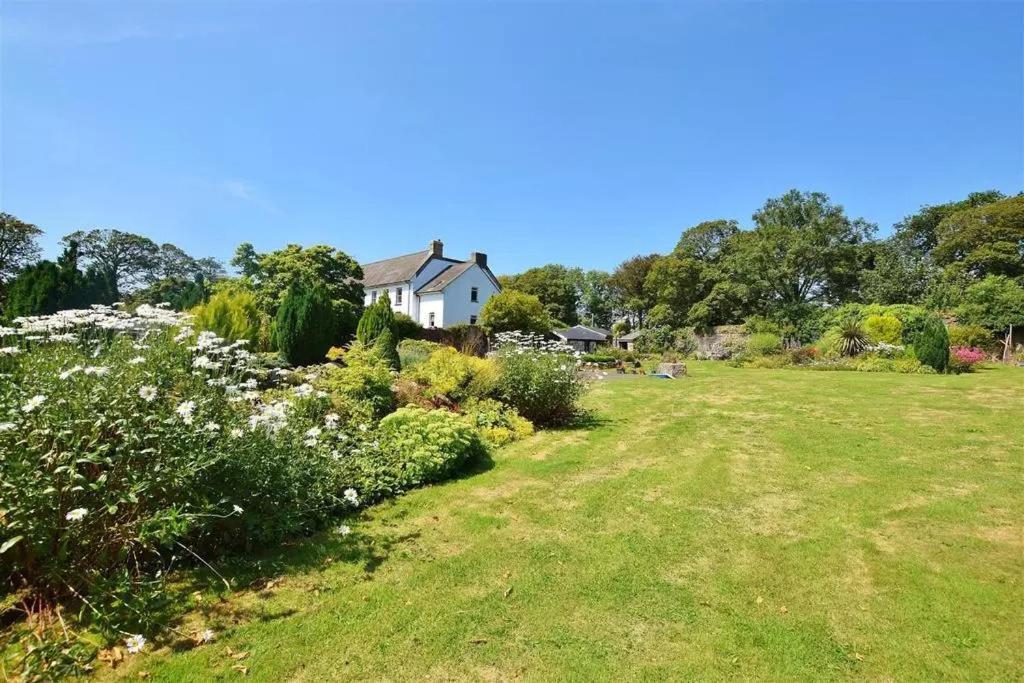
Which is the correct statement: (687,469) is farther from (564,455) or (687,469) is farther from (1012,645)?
(1012,645)

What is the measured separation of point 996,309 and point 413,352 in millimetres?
28359

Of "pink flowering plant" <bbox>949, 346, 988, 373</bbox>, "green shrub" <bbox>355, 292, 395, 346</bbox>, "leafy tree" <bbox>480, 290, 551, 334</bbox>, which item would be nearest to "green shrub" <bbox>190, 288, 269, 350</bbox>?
"green shrub" <bbox>355, 292, 395, 346</bbox>

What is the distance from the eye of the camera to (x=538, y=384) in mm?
8109

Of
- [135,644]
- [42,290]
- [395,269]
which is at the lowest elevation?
[135,644]

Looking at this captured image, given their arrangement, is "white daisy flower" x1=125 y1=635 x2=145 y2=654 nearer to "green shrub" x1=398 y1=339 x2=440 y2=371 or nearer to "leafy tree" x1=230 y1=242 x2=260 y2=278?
"green shrub" x1=398 y1=339 x2=440 y2=371

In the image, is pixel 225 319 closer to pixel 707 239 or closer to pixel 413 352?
pixel 413 352

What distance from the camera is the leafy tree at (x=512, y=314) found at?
26.7 meters

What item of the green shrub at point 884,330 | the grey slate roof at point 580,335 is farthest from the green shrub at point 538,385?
the grey slate roof at point 580,335

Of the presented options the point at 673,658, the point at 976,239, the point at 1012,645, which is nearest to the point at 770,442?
the point at 1012,645

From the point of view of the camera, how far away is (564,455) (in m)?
6.57

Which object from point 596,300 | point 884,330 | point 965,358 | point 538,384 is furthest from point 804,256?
point 538,384

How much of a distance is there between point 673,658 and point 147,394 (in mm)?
3467

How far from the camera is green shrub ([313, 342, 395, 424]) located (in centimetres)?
645

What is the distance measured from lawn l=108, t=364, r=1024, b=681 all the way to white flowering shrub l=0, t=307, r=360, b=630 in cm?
44
